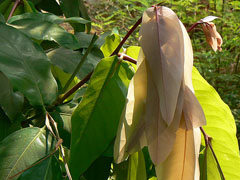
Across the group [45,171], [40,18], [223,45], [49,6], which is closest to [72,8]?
[49,6]

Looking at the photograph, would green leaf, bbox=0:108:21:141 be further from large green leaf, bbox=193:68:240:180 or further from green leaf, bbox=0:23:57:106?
large green leaf, bbox=193:68:240:180

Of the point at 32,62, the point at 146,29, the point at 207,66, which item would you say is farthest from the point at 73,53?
the point at 207,66

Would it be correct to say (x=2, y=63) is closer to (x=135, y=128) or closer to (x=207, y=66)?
(x=135, y=128)

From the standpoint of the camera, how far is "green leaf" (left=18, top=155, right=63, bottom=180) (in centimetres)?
39

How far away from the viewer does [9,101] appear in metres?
0.48

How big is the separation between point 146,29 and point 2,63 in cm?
19

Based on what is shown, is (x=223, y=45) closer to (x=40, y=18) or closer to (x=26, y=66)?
(x=40, y=18)

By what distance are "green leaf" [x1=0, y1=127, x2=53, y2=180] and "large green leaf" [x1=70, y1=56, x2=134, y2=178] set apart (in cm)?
4

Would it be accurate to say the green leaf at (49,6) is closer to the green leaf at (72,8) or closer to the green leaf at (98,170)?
the green leaf at (72,8)

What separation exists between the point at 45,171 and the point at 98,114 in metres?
0.11

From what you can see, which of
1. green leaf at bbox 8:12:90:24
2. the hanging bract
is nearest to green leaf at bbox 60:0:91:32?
green leaf at bbox 8:12:90:24

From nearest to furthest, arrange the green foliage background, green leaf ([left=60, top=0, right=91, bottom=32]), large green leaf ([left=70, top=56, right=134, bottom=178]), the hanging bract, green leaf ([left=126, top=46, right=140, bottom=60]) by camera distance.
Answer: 1. the hanging bract
2. large green leaf ([left=70, top=56, right=134, bottom=178])
3. green leaf ([left=126, top=46, right=140, bottom=60])
4. green leaf ([left=60, top=0, right=91, bottom=32])
5. the green foliage background

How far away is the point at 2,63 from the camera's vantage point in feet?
1.44

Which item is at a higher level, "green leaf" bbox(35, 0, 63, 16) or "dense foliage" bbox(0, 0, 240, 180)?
"green leaf" bbox(35, 0, 63, 16)
